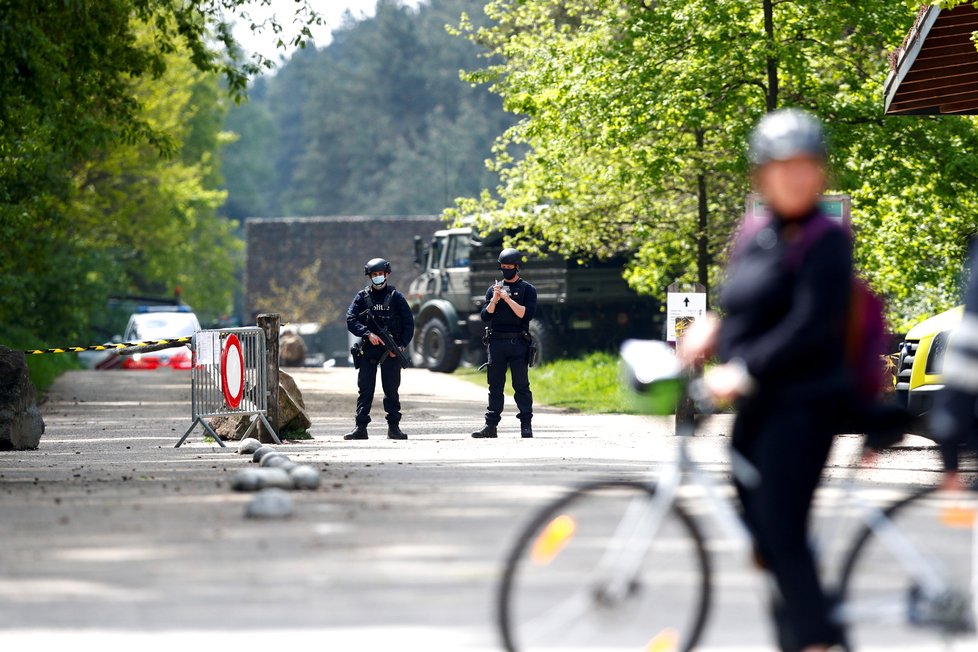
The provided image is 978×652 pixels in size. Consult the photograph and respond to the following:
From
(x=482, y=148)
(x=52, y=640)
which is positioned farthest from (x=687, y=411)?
(x=482, y=148)

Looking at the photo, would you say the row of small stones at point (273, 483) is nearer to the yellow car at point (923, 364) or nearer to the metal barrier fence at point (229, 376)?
the metal barrier fence at point (229, 376)

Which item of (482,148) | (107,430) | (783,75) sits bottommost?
(107,430)

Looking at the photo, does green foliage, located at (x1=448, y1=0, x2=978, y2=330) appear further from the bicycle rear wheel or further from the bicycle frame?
the bicycle frame

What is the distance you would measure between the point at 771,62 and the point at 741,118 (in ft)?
3.19

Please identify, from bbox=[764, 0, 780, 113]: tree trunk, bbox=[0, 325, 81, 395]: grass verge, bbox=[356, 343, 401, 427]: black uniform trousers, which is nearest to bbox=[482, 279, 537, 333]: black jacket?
bbox=[356, 343, 401, 427]: black uniform trousers

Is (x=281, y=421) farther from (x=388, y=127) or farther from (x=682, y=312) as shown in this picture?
(x=388, y=127)

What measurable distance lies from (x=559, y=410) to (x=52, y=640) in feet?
62.3

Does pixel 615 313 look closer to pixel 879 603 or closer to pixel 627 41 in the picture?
pixel 627 41

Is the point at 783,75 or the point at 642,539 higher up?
the point at 783,75

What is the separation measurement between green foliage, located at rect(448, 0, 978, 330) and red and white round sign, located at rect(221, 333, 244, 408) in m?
8.22

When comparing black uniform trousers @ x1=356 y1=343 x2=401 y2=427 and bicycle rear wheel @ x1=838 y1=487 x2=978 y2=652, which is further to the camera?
black uniform trousers @ x1=356 y1=343 x2=401 y2=427

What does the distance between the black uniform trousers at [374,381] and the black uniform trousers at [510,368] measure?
3.17 ft

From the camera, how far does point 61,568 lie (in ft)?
Answer: 28.2

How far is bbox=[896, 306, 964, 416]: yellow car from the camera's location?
1638 centimetres
